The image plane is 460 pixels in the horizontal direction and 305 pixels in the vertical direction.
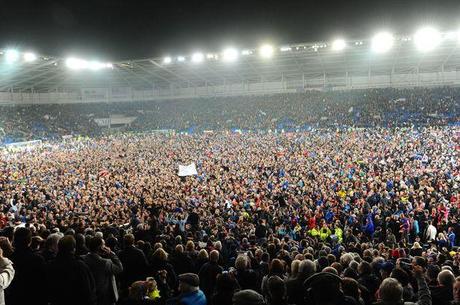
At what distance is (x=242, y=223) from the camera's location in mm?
10094

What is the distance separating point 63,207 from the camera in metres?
12.9

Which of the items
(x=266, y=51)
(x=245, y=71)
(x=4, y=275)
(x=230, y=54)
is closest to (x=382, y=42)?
(x=266, y=51)

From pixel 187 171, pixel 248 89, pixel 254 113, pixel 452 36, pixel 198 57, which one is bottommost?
pixel 187 171

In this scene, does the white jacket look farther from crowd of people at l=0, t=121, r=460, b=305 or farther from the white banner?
the white banner

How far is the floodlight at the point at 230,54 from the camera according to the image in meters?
36.0

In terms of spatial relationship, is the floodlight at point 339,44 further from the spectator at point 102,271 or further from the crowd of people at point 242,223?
the spectator at point 102,271

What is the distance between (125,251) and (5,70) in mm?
41672

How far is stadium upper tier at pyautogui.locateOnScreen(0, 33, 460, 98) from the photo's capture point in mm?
35844

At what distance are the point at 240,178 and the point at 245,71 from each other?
102 feet

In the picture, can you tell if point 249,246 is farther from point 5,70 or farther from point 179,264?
point 5,70

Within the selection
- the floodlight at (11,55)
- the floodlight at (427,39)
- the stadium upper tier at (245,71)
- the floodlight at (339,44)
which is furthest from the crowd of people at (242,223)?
the stadium upper tier at (245,71)

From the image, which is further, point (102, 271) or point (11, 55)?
point (11, 55)

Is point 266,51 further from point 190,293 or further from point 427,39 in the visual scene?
point 190,293

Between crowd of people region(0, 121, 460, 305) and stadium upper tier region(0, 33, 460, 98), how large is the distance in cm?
1015
